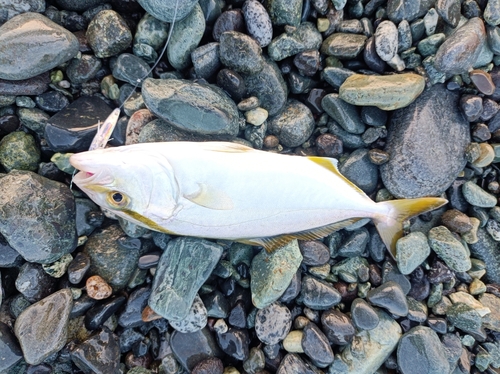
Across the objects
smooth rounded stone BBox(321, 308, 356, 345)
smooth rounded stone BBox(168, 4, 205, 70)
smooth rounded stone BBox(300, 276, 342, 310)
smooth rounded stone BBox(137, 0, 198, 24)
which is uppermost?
smooth rounded stone BBox(137, 0, 198, 24)

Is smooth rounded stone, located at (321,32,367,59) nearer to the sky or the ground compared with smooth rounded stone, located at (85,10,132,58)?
nearer to the sky

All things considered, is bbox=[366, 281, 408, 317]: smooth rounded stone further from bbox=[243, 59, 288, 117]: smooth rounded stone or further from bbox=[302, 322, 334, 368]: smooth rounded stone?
bbox=[243, 59, 288, 117]: smooth rounded stone

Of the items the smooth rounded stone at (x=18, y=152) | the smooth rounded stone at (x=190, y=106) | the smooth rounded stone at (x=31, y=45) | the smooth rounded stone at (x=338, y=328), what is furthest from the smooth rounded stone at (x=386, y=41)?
the smooth rounded stone at (x=18, y=152)

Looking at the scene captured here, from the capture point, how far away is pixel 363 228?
346cm

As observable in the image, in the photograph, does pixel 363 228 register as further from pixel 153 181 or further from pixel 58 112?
pixel 58 112

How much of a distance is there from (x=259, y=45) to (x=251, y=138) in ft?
2.90

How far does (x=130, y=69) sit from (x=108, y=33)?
351 mm

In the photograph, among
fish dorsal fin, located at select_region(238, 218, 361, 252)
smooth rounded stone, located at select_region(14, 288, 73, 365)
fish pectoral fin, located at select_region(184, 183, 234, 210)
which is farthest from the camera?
fish dorsal fin, located at select_region(238, 218, 361, 252)

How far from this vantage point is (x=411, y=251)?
128 inches

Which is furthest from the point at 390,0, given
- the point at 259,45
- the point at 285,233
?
the point at 285,233

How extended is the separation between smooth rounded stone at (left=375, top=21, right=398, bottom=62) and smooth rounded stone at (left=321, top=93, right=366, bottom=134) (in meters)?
0.55

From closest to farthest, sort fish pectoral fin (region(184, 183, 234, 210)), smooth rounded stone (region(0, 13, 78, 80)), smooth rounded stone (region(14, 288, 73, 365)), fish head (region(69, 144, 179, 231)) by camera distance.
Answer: fish head (region(69, 144, 179, 231)) < fish pectoral fin (region(184, 183, 234, 210)) < smooth rounded stone (region(0, 13, 78, 80)) < smooth rounded stone (region(14, 288, 73, 365))

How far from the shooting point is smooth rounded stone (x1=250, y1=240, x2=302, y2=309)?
312cm

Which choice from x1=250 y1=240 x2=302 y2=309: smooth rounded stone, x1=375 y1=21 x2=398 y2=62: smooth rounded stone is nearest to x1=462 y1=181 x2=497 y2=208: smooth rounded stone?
x1=375 y1=21 x2=398 y2=62: smooth rounded stone
